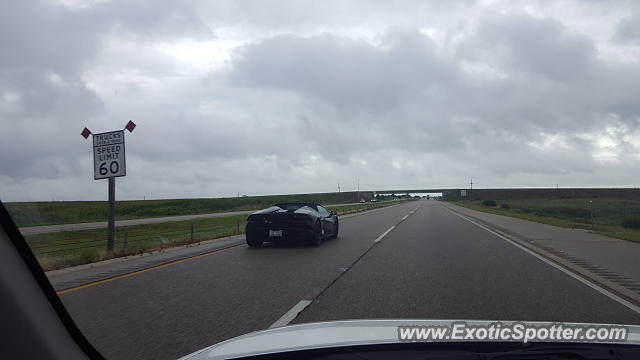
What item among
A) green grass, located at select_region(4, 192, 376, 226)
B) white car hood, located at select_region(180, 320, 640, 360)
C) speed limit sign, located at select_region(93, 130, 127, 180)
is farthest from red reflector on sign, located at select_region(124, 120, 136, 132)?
white car hood, located at select_region(180, 320, 640, 360)

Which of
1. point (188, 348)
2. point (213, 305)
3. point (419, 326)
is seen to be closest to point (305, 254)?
point (213, 305)

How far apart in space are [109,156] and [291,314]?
9.69 m

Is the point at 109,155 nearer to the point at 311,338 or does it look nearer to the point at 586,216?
the point at 311,338

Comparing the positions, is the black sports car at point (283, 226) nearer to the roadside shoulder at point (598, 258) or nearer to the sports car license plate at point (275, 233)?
the sports car license plate at point (275, 233)

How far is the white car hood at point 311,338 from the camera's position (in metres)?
3.12

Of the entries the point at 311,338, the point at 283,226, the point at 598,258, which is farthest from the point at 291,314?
the point at 598,258

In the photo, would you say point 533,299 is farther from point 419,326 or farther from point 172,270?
point 172,270

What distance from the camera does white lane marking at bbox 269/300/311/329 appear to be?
Result: 6.49 m

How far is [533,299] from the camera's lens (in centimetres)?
815

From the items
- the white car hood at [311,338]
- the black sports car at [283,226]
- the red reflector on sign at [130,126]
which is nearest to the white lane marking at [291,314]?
the white car hood at [311,338]

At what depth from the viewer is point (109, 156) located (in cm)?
1479

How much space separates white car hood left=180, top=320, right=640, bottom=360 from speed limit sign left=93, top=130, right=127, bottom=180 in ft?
39.4

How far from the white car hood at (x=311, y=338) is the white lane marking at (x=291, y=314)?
2.49m

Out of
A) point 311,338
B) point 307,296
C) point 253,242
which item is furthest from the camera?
point 253,242
